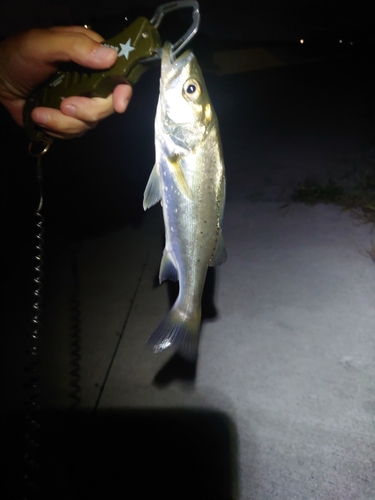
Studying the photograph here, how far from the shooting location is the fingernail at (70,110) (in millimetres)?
1678

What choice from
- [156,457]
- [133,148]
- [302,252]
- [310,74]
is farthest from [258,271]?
[310,74]

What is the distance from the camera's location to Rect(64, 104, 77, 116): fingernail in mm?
1678

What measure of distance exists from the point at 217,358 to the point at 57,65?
94.0 inches

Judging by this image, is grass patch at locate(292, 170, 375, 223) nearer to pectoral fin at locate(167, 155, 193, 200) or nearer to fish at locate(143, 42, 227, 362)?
fish at locate(143, 42, 227, 362)

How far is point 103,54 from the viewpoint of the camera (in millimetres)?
1418

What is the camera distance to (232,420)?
2.44 m

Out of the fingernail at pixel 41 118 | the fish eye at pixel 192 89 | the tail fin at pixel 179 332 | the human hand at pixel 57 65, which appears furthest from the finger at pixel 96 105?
the tail fin at pixel 179 332

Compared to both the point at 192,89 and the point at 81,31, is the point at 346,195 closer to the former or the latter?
the point at 192,89

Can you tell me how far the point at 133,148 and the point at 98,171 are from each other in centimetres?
127

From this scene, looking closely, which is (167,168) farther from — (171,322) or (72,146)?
(72,146)

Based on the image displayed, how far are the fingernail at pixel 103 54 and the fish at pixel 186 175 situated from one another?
0.25 metres

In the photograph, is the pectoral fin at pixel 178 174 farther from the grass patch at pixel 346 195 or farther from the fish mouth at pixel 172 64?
the grass patch at pixel 346 195

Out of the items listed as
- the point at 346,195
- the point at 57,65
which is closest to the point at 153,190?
the point at 57,65

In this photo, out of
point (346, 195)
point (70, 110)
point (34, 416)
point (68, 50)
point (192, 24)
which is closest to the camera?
point (192, 24)
